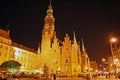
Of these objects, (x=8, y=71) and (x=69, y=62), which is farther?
(x=69, y=62)

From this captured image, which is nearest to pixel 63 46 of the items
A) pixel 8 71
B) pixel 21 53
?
pixel 21 53

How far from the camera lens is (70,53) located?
2739 inches

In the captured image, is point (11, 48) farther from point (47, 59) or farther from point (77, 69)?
point (77, 69)

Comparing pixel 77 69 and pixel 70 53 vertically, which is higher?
pixel 70 53

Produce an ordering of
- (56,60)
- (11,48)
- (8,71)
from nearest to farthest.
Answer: (8,71) → (11,48) → (56,60)

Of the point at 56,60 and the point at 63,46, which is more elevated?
the point at 63,46

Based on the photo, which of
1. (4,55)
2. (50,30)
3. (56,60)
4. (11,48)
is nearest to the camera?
(4,55)

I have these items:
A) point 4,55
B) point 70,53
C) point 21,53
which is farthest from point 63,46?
point 4,55

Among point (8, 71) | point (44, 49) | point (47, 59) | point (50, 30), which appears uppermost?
point (50, 30)

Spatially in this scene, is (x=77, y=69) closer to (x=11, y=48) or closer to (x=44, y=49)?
(x=44, y=49)

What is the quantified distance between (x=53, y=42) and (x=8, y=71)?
30920 mm

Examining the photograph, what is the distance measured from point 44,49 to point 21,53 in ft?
34.4

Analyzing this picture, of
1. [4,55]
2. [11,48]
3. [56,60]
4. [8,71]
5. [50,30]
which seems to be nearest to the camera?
[8,71]

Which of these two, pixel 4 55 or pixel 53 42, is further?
pixel 53 42
